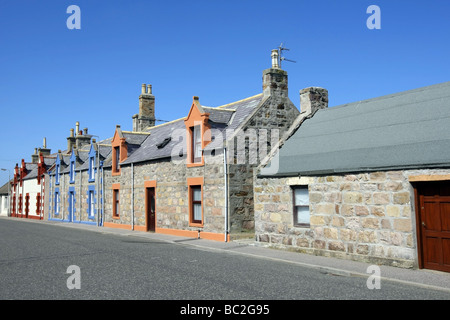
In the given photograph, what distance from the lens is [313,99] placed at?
54.1ft

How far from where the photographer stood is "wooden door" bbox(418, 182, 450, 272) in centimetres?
990

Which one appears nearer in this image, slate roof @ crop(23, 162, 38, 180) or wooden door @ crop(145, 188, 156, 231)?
wooden door @ crop(145, 188, 156, 231)

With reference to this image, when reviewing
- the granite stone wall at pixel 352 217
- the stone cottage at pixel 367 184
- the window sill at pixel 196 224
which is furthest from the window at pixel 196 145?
the granite stone wall at pixel 352 217

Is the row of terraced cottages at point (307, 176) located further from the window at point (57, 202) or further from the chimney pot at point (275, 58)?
the window at point (57, 202)

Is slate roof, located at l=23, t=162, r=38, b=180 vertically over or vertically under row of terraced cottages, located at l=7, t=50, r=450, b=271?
over

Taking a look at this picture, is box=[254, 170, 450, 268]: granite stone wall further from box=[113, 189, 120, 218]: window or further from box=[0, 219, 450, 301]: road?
box=[113, 189, 120, 218]: window

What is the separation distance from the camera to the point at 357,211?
11.7 m

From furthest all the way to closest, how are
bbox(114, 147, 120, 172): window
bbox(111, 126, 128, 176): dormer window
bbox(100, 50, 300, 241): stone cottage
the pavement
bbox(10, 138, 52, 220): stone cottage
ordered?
bbox(10, 138, 52, 220): stone cottage, bbox(114, 147, 120, 172): window, bbox(111, 126, 128, 176): dormer window, bbox(100, 50, 300, 241): stone cottage, the pavement

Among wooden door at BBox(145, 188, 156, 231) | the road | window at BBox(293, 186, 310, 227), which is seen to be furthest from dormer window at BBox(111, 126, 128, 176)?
window at BBox(293, 186, 310, 227)

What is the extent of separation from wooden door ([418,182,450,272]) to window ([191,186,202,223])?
35.1 ft
